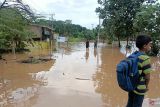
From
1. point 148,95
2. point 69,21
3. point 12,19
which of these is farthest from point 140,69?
point 69,21

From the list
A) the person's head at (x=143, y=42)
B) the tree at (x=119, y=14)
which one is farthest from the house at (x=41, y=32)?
the person's head at (x=143, y=42)

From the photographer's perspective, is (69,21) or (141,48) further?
(69,21)

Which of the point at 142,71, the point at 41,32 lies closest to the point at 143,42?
the point at 142,71

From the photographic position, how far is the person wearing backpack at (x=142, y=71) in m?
4.55

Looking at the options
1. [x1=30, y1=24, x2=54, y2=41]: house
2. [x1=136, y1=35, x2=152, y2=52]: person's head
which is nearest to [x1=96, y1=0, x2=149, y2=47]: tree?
[x1=30, y1=24, x2=54, y2=41]: house

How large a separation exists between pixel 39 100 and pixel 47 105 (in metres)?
0.74

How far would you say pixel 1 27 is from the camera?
17766 millimetres

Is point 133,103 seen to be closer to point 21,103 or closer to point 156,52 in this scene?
point 21,103

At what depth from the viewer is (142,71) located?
14.9ft

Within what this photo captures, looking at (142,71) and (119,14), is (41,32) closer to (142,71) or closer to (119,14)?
(119,14)

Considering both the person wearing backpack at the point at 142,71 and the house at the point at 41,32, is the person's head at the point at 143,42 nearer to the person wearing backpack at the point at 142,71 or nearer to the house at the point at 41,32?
the person wearing backpack at the point at 142,71

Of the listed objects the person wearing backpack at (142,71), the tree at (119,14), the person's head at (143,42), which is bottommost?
the person wearing backpack at (142,71)

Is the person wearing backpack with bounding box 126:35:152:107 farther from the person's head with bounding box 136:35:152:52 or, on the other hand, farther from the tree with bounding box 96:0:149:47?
the tree with bounding box 96:0:149:47

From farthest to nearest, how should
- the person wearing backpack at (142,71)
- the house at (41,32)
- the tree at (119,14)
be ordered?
the house at (41,32) < the tree at (119,14) < the person wearing backpack at (142,71)
